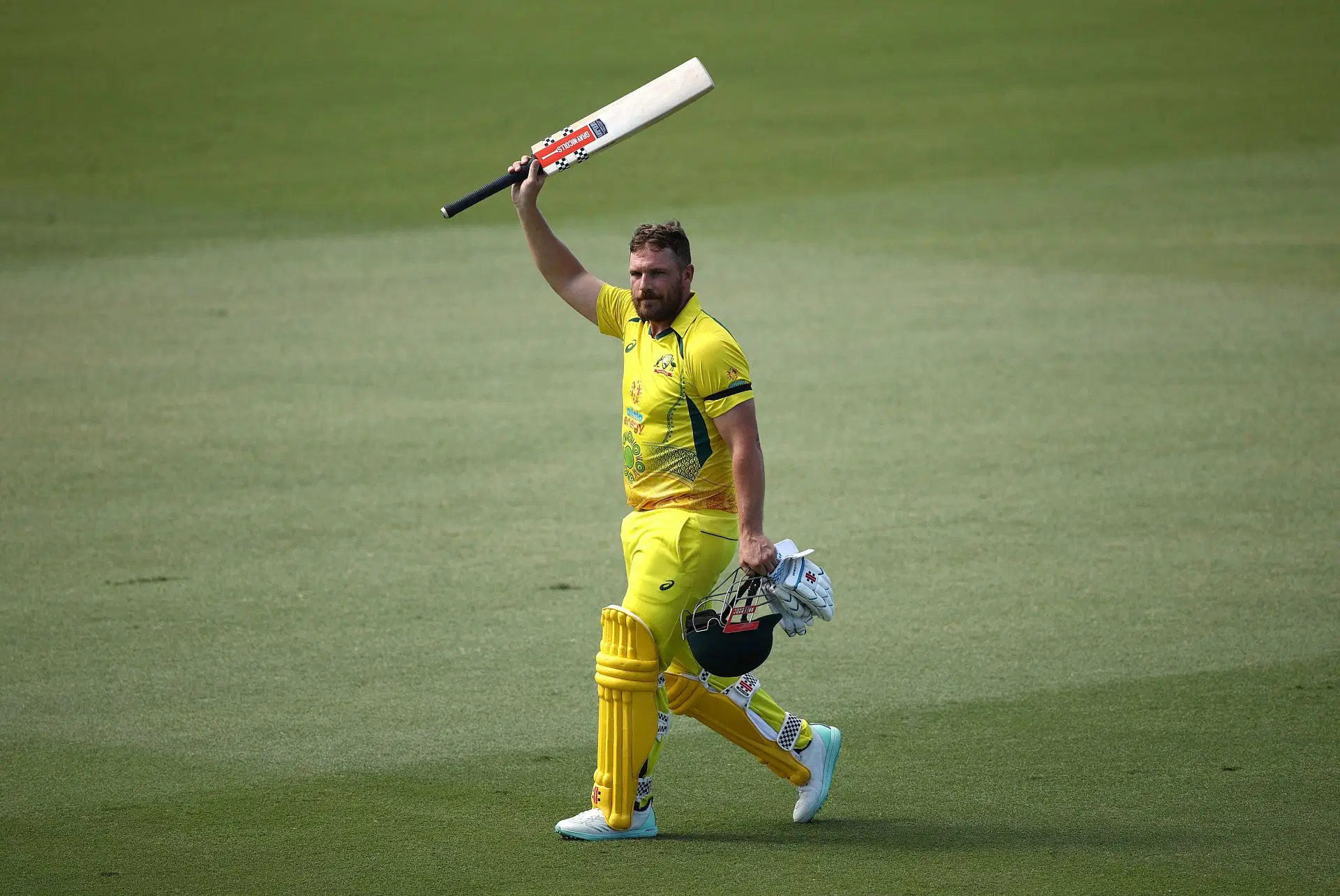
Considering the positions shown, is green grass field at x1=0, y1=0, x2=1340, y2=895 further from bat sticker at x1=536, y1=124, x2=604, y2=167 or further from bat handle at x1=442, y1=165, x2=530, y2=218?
bat sticker at x1=536, y1=124, x2=604, y2=167

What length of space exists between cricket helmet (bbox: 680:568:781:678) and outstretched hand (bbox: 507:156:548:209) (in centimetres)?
149

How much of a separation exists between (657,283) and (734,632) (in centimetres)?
115

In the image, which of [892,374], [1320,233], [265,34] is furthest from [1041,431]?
[265,34]

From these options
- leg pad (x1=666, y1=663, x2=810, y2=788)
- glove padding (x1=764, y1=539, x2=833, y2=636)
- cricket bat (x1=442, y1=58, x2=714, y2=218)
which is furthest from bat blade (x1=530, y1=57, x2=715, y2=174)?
leg pad (x1=666, y1=663, x2=810, y2=788)

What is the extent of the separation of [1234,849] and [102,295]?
498 inches

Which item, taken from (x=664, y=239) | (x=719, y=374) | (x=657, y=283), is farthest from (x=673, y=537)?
(x=664, y=239)

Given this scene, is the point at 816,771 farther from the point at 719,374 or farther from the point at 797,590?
the point at 719,374

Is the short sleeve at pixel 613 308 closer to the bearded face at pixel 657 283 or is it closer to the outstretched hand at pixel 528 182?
the bearded face at pixel 657 283

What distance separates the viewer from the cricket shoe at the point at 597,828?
18.0ft

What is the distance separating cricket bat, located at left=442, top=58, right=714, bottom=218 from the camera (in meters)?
5.83

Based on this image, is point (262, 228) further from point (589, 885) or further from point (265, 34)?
point (589, 885)

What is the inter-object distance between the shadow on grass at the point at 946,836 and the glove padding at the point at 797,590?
2.25 ft

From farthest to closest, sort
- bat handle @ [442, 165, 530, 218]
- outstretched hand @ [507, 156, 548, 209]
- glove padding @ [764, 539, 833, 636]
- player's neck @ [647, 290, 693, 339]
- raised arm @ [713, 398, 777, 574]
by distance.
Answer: outstretched hand @ [507, 156, 548, 209] < bat handle @ [442, 165, 530, 218] < player's neck @ [647, 290, 693, 339] < glove padding @ [764, 539, 833, 636] < raised arm @ [713, 398, 777, 574]

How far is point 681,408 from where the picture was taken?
547 cm
